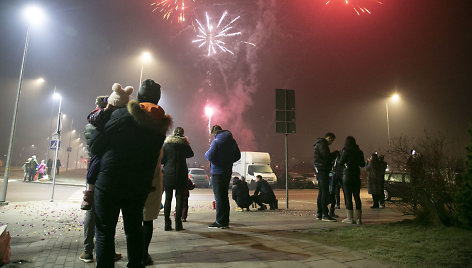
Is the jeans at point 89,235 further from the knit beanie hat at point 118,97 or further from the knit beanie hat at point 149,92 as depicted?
the knit beanie hat at point 149,92

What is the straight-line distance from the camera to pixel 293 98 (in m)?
11.1

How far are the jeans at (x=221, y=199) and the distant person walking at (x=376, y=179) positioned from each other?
23.4 feet

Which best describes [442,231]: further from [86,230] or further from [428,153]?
[86,230]

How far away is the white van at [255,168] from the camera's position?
81.8 feet

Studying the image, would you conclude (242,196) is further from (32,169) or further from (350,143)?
(32,169)

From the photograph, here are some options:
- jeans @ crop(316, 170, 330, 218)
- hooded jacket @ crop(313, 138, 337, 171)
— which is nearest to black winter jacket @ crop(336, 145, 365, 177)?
hooded jacket @ crop(313, 138, 337, 171)

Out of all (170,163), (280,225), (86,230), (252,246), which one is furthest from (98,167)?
(280,225)

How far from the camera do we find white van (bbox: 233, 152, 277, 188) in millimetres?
24938

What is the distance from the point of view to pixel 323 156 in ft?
24.6

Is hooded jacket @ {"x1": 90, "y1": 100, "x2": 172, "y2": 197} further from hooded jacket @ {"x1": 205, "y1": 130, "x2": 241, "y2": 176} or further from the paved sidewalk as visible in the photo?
hooded jacket @ {"x1": 205, "y1": 130, "x2": 241, "y2": 176}

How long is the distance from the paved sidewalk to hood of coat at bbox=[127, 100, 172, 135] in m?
1.74

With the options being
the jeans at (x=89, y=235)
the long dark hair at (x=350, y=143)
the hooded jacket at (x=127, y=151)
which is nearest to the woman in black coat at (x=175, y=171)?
the jeans at (x=89, y=235)

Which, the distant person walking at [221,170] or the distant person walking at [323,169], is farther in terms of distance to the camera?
the distant person walking at [323,169]

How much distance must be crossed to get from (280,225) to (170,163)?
8.71ft
